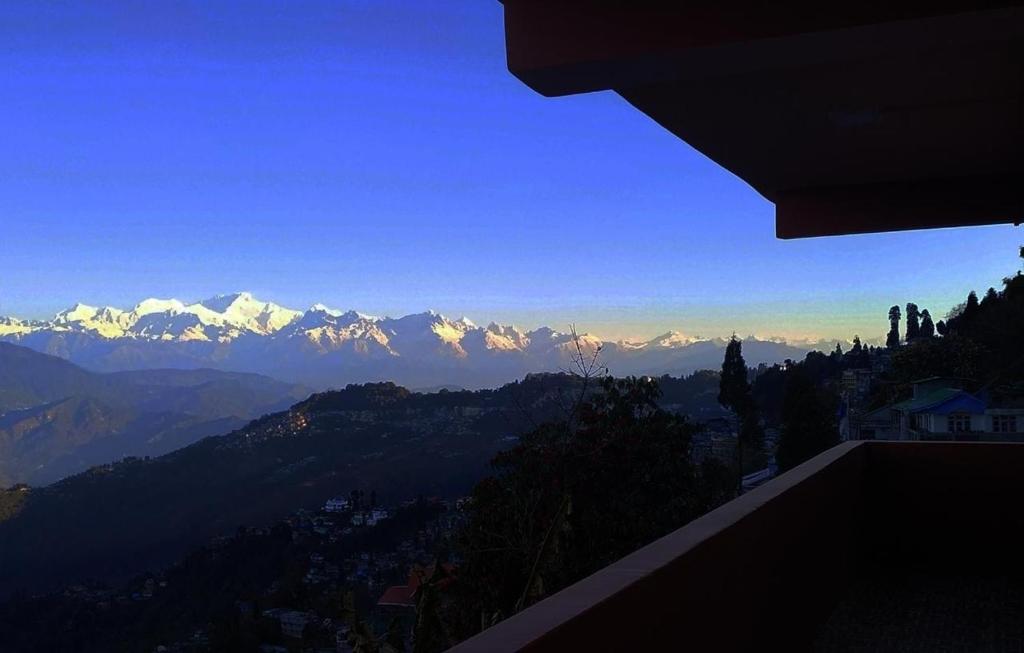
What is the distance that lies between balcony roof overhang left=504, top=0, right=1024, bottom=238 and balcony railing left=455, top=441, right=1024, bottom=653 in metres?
1.27

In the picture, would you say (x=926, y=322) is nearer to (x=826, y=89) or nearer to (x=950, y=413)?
(x=950, y=413)

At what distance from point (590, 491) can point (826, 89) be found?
6.78 meters

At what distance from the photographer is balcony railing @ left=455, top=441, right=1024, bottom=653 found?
1.83 metres

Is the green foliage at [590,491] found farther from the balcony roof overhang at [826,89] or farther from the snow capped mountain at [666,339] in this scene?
the snow capped mountain at [666,339]

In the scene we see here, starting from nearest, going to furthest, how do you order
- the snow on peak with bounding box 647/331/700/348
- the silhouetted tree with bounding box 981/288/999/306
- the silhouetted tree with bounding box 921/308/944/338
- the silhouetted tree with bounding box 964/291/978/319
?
the silhouetted tree with bounding box 981/288/999/306 → the silhouetted tree with bounding box 964/291/978/319 → the snow on peak with bounding box 647/331/700/348 → the silhouetted tree with bounding box 921/308/944/338

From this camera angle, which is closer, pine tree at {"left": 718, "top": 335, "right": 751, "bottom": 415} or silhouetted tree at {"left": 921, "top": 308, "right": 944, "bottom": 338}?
pine tree at {"left": 718, "top": 335, "right": 751, "bottom": 415}

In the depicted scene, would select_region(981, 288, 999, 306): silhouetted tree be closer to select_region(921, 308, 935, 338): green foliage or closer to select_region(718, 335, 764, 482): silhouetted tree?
select_region(718, 335, 764, 482): silhouetted tree

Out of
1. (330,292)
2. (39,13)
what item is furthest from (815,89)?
(330,292)

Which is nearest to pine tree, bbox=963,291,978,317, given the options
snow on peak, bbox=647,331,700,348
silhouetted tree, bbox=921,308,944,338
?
snow on peak, bbox=647,331,700,348

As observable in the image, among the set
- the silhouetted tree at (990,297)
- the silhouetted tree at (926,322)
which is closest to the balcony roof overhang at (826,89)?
the silhouetted tree at (990,297)

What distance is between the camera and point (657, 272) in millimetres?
38938

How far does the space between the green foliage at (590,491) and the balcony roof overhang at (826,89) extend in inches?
114

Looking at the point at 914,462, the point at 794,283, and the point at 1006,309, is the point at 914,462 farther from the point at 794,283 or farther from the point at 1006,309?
the point at 1006,309

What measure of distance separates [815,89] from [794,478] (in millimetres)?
1515
